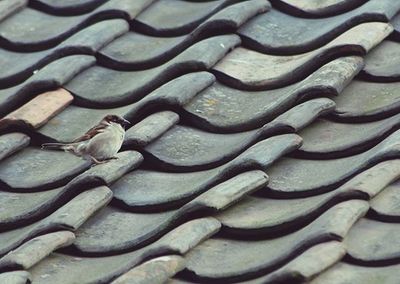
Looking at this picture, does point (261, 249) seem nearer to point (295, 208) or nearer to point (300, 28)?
point (295, 208)

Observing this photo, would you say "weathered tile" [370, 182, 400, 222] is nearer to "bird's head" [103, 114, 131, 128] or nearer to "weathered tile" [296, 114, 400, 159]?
"weathered tile" [296, 114, 400, 159]

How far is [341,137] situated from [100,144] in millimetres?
697

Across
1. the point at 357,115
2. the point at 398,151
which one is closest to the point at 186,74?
the point at 357,115

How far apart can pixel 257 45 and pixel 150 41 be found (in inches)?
16.2

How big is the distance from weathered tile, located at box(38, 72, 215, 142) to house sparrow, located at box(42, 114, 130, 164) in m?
0.03

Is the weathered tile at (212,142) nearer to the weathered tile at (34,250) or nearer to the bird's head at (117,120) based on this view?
the bird's head at (117,120)

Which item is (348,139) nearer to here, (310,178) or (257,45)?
(310,178)

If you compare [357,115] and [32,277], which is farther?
[357,115]

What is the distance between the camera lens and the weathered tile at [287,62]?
12.9 ft

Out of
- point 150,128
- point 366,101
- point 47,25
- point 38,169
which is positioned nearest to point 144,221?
point 150,128

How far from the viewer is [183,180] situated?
354cm

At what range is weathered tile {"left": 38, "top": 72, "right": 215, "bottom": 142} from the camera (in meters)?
3.85

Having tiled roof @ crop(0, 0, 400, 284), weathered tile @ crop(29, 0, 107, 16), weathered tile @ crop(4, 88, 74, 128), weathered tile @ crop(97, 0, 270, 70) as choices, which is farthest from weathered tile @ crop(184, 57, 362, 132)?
weathered tile @ crop(29, 0, 107, 16)

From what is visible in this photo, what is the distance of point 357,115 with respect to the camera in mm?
3641
